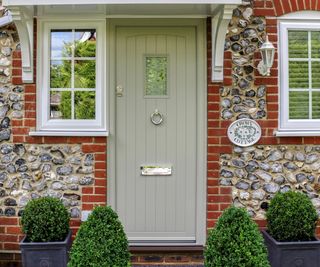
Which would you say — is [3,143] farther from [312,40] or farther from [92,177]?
[312,40]

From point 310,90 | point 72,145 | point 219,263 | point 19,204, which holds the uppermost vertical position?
point 310,90

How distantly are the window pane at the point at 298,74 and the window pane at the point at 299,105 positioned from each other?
95 mm

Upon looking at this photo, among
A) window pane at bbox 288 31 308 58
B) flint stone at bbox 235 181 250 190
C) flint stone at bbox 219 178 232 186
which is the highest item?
window pane at bbox 288 31 308 58

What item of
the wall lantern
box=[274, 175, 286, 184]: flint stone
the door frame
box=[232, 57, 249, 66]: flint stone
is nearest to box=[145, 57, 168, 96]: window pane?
the door frame

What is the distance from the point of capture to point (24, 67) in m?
A: 4.58

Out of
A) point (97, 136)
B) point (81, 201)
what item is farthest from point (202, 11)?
point (81, 201)

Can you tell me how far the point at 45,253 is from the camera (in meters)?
4.21

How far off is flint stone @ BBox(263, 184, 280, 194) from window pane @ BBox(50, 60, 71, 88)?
2.33 meters

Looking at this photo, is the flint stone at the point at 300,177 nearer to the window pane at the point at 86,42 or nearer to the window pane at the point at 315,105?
the window pane at the point at 315,105

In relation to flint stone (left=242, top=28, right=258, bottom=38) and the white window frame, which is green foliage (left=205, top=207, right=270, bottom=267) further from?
flint stone (left=242, top=28, right=258, bottom=38)

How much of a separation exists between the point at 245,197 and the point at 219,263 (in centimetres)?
128

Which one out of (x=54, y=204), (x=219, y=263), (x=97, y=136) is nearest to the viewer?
(x=219, y=263)

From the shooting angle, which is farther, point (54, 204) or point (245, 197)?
point (245, 197)

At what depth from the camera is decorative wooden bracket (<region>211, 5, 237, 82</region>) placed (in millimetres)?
4363
